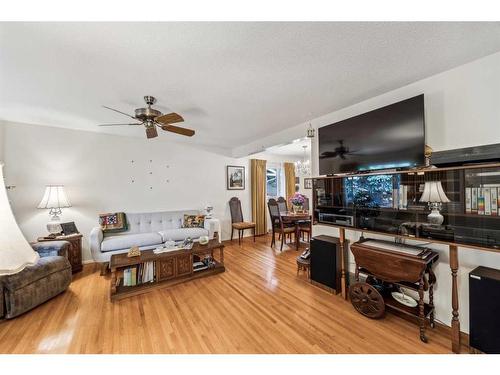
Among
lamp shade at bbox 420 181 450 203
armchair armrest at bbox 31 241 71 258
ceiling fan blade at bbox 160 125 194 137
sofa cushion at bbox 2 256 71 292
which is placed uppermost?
ceiling fan blade at bbox 160 125 194 137

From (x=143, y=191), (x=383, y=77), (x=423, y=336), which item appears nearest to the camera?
(x=423, y=336)

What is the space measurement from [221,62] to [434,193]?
6.90 feet

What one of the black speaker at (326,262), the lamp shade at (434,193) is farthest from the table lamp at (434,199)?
the black speaker at (326,262)

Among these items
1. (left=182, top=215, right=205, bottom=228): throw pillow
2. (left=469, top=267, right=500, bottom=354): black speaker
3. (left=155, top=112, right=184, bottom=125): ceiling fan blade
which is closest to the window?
(left=182, top=215, right=205, bottom=228): throw pillow

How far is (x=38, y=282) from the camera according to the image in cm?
205

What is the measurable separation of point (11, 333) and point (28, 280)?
47 centimetres

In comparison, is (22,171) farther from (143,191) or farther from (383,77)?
(383,77)

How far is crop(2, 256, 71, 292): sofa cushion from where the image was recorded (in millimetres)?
1860

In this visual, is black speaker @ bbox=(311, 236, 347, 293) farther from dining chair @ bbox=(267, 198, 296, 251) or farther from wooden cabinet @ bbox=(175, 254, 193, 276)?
wooden cabinet @ bbox=(175, 254, 193, 276)

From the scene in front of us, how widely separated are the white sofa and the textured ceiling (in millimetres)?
1890

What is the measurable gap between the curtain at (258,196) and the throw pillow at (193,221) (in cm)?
164

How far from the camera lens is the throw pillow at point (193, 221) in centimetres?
388

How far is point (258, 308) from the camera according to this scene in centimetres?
202

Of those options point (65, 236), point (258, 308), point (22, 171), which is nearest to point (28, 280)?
point (65, 236)
